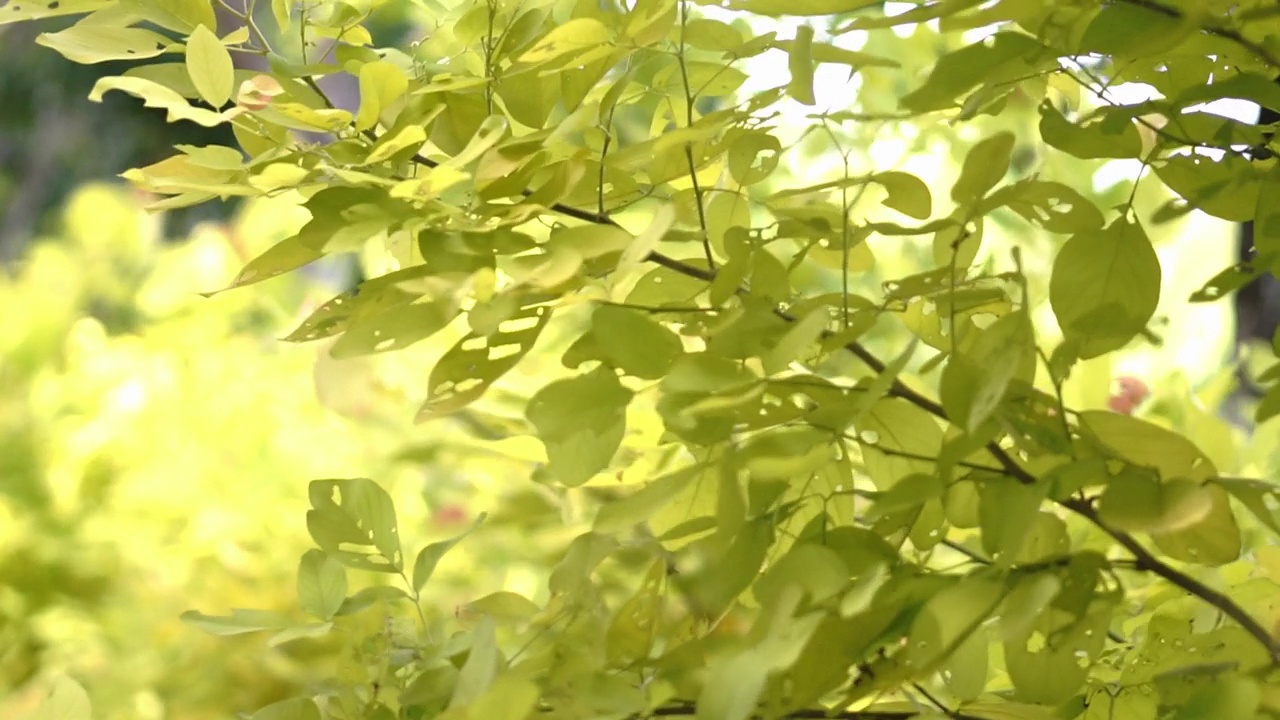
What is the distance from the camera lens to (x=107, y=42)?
0.97 ft

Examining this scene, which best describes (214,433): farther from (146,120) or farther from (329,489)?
(146,120)

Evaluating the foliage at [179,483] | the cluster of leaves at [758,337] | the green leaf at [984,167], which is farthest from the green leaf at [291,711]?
the foliage at [179,483]

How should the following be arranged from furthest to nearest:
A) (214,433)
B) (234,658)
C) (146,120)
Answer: (146,120)
(214,433)
(234,658)

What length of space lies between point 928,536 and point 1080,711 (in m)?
0.07

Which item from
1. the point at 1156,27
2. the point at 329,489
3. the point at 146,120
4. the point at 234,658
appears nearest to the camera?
the point at 1156,27

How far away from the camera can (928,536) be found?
0.29 metres

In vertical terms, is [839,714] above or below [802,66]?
below

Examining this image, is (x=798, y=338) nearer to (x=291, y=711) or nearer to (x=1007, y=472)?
(x=1007, y=472)

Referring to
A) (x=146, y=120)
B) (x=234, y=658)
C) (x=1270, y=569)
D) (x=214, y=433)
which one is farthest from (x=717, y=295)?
(x=146, y=120)

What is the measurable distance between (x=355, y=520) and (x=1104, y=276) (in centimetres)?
21

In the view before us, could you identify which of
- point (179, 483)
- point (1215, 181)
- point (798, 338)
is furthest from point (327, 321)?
point (179, 483)

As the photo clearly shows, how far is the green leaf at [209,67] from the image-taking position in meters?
0.27

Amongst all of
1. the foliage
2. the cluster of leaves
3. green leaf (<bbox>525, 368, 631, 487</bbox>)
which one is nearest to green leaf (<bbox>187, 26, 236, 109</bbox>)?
the cluster of leaves

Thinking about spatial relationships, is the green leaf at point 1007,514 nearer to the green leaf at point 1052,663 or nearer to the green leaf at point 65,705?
the green leaf at point 1052,663
